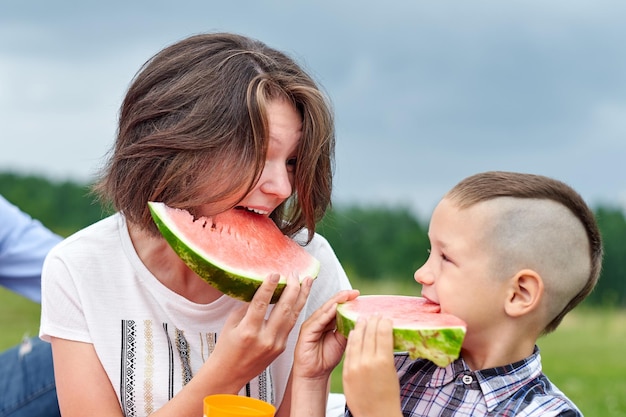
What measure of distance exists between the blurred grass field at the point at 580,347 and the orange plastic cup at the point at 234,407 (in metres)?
4.42

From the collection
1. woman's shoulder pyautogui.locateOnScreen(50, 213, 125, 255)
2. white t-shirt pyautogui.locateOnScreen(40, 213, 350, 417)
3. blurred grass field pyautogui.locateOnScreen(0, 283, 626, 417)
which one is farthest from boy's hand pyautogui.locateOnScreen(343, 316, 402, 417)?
blurred grass field pyautogui.locateOnScreen(0, 283, 626, 417)

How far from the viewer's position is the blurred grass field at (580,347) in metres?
7.04

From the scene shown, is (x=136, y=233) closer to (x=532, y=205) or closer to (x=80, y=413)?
(x=80, y=413)

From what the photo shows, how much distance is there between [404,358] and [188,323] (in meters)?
0.86

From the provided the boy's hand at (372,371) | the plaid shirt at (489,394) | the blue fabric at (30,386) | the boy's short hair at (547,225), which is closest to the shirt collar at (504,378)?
the plaid shirt at (489,394)

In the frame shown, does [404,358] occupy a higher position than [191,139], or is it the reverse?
[191,139]

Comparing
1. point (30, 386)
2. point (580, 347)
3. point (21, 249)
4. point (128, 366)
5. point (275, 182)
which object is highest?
point (275, 182)

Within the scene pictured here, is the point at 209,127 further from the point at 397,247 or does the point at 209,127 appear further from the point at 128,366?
the point at 397,247

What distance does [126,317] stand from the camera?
3.23 m

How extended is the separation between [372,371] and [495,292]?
1.46 feet

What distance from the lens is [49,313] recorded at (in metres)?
3.19

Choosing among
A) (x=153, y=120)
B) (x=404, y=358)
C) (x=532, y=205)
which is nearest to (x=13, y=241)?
(x=153, y=120)

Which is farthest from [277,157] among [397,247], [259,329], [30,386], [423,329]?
[397,247]

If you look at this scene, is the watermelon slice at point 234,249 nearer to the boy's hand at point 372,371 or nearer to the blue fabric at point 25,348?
the boy's hand at point 372,371
